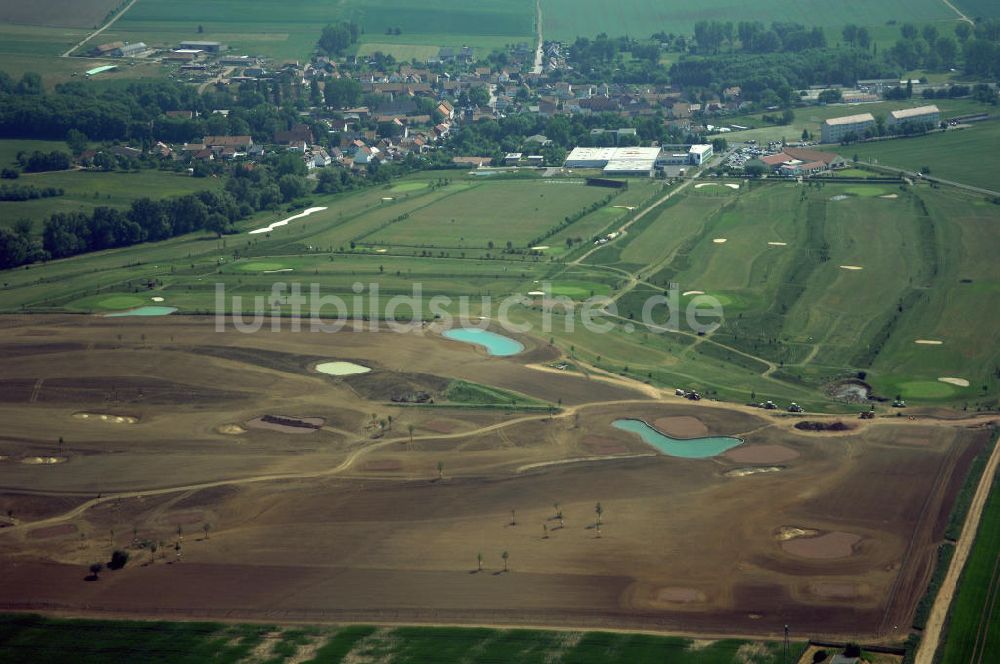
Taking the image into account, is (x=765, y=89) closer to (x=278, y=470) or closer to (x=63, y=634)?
(x=278, y=470)

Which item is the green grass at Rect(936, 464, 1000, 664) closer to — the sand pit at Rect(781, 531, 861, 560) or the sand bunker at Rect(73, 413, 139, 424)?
the sand pit at Rect(781, 531, 861, 560)

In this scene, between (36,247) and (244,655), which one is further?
(36,247)

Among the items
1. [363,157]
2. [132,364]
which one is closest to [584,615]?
[132,364]

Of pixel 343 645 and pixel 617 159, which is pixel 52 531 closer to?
pixel 343 645

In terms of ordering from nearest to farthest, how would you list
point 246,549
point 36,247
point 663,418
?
1. point 246,549
2. point 663,418
3. point 36,247

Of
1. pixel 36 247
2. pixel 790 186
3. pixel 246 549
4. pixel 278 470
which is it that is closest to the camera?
pixel 246 549

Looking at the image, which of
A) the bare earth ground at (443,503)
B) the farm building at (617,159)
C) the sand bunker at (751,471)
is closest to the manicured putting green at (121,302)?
the bare earth ground at (443,503)

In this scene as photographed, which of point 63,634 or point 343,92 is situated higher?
point 343,92

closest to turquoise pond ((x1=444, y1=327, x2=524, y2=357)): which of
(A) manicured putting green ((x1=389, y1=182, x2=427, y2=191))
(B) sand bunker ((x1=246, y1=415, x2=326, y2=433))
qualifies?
(B) sand bunker ((x1=246, y1=415, x2=326, y2=433))
